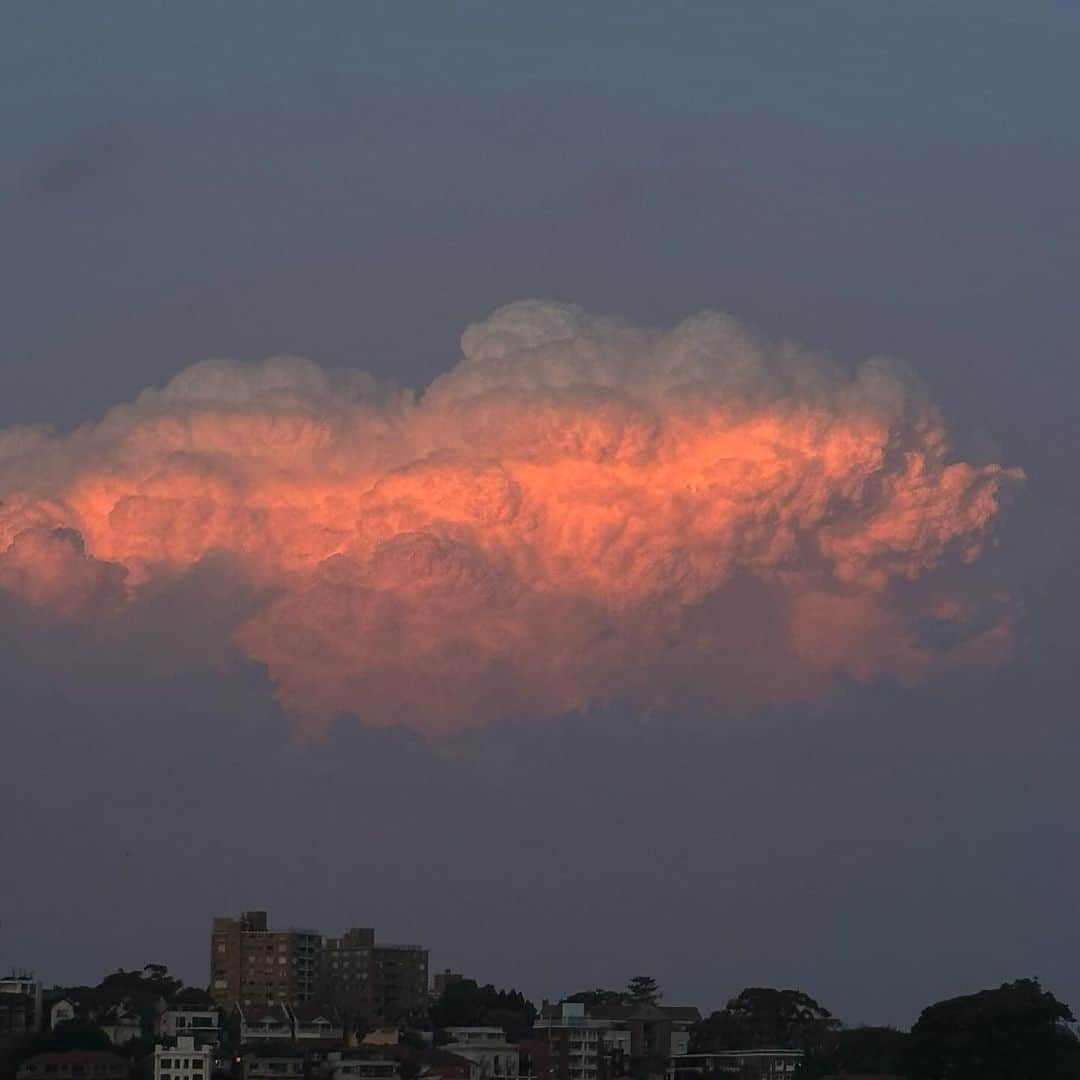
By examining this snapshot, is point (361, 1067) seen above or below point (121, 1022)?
below

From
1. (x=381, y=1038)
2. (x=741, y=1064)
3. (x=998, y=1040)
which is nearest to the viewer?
(x=998, y=1040)

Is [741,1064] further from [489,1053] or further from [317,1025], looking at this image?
[317,1025]

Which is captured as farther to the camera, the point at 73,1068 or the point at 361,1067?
the point at 361,1067

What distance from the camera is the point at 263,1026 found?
541ft

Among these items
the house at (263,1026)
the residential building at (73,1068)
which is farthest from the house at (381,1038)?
the residential building at (73,1068)

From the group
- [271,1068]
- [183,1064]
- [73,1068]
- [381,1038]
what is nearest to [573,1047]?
[381,1038]

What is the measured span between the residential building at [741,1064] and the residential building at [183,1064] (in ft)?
111

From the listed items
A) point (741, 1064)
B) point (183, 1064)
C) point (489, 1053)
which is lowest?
point (183, 1064)

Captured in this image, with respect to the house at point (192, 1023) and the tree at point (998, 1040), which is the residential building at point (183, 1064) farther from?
the tree at point (998, 1040)

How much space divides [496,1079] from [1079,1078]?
3755 centimetres

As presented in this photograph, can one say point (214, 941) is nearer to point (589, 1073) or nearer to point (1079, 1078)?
point (589, 1073)

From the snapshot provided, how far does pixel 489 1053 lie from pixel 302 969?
30.4m

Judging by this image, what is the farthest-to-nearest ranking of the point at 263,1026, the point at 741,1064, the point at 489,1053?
the point at 263,1026
the point at 741,1064
the point at 489,1053

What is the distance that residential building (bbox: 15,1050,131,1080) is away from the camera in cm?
14612
